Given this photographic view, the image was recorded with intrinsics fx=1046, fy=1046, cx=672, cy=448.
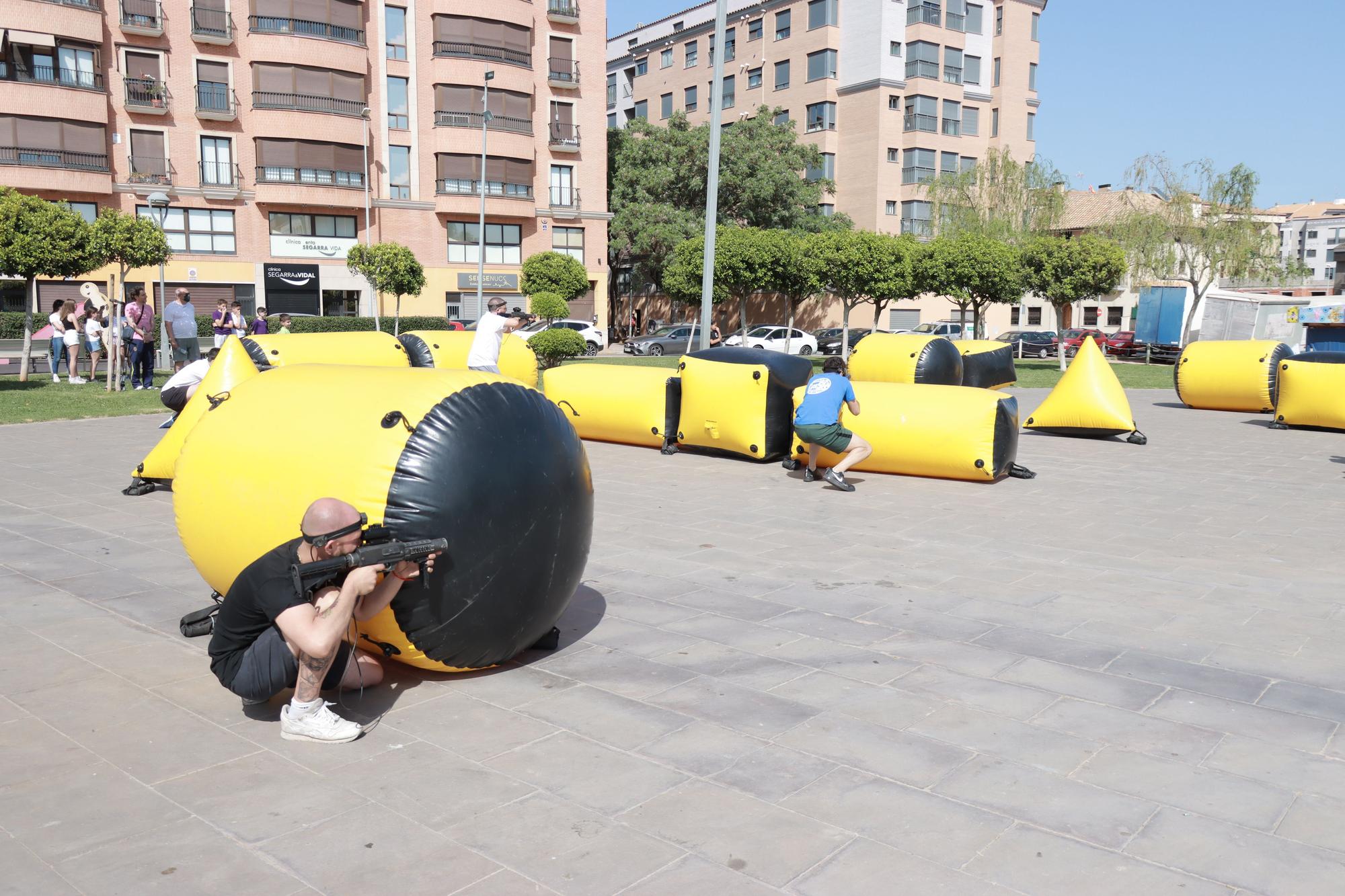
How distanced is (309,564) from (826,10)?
56.3 meters

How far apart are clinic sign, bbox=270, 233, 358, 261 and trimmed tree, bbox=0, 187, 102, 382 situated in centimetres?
2005

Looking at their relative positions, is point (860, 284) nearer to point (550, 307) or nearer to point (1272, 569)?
point (550, 307)

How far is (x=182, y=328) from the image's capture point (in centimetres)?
1862

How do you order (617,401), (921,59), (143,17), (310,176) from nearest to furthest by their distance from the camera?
(617,401), (143,17), (310,176), (921,59)

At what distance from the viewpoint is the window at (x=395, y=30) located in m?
41.9

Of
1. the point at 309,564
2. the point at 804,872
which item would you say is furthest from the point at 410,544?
the point at 804,872

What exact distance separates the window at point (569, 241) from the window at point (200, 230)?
13.2m

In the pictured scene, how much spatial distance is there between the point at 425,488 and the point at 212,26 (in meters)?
41.4

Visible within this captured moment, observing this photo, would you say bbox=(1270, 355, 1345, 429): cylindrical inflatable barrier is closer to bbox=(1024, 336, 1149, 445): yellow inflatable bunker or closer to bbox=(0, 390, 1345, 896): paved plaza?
bbox=(1024, 336, 1149, 445): yellow inflatable bunker

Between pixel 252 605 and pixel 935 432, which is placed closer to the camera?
pixel 252 605

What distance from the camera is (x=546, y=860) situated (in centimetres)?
340

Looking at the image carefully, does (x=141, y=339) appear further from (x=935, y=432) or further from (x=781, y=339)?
(x=781, y=339)

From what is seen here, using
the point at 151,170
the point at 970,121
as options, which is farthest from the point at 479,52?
the point at 970,121

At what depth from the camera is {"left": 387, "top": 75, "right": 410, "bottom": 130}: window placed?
139ft
